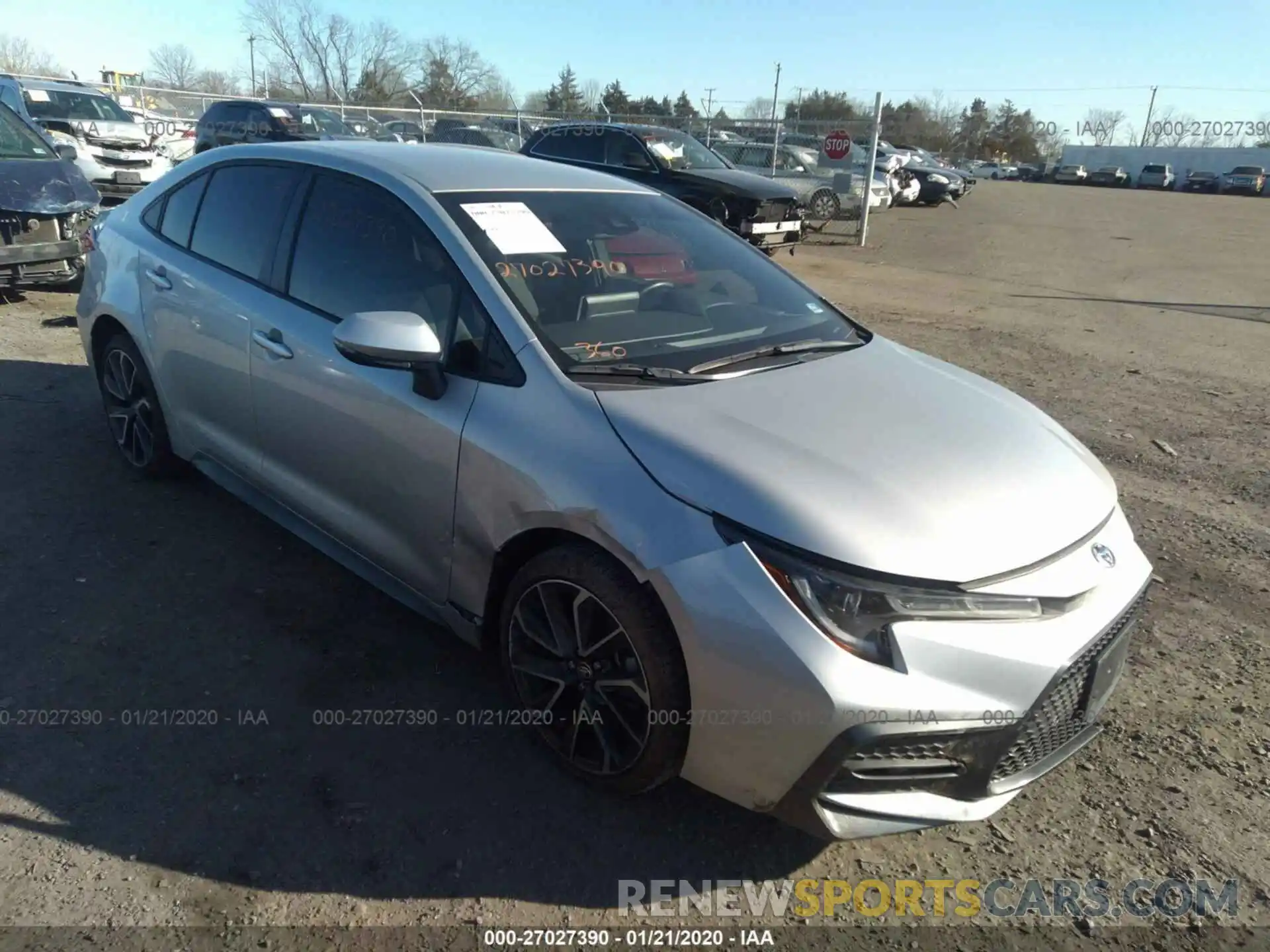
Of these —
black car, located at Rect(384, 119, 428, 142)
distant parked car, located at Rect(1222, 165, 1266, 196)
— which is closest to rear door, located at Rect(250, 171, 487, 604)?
black car, located at Rect(384, 119, 428, 142)

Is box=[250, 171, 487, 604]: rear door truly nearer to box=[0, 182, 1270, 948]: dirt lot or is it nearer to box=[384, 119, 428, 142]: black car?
box=[0, 182, 1270, 948]: dirt lot

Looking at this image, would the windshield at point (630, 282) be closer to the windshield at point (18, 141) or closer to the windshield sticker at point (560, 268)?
the windshield sticker at point (560, 268)

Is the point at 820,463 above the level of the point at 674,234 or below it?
below

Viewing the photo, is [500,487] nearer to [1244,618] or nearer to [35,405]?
[1244,618]

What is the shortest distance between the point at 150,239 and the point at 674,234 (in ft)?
8.36

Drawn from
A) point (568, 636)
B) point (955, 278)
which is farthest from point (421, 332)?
point (955, 278)

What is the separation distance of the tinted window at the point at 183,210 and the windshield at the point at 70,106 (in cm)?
1307

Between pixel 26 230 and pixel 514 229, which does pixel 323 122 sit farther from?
pixel 514 229

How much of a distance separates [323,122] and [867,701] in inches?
796

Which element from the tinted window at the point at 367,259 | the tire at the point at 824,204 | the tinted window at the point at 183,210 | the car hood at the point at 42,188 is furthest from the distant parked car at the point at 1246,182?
the tinted window at the point at 367,259

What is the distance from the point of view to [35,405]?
18.9 feet

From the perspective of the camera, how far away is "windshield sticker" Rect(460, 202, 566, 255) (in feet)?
10.0

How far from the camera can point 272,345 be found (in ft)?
11.3
